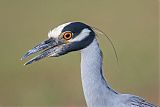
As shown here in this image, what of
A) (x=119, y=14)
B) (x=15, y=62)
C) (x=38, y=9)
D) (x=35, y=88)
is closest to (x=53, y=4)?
(x=38, y=9)

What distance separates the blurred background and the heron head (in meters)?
5.37

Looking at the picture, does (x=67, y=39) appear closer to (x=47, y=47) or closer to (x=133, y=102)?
(x=47, y=47)

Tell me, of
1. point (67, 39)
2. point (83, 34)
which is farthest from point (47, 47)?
point (83, 34)

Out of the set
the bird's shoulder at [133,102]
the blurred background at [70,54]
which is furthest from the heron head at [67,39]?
the blurred background at [70,54]

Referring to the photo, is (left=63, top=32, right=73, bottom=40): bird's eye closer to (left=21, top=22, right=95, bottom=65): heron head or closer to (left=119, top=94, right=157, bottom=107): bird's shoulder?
(left=21, top=22, right=95, bottom=65): heron head

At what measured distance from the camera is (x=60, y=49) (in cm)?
647

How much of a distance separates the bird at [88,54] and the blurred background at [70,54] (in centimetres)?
536

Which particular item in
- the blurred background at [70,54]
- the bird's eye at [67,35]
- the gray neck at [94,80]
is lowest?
the blurred background at [70,54]

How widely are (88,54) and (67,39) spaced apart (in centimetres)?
23

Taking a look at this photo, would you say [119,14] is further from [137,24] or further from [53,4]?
[53,4]

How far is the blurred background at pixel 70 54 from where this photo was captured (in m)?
12.6

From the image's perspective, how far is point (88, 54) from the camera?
642cm

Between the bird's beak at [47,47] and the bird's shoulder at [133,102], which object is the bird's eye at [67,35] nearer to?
the bird's beak at [47,47]

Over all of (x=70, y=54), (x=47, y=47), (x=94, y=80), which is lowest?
(x=70, y=54)
